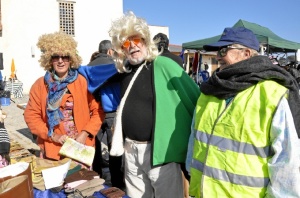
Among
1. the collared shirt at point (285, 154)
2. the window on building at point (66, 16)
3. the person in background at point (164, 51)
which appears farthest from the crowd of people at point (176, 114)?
the window on building at point (66, 16)

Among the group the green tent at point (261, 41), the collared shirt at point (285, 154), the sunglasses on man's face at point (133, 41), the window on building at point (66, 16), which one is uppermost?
the window on building at point (66, 16)

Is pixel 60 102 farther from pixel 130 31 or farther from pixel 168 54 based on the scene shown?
pixel 168 54

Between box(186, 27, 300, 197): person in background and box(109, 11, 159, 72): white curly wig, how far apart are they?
641 mm

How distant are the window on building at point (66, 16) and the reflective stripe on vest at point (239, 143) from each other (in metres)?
17.5

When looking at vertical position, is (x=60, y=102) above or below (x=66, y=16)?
below

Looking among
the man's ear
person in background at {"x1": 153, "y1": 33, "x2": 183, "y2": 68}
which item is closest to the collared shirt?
the man's ear

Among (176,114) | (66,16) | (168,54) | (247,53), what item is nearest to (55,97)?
(176,114)

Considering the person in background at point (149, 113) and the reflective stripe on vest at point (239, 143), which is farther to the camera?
the person in background at point (149, 113)

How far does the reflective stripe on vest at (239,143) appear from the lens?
1393 millimetres

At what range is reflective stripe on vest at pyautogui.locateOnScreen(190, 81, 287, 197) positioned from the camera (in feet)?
4.57

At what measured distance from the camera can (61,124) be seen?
2.48 meters

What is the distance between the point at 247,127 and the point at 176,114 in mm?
673

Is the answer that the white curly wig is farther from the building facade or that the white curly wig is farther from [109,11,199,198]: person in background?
the building facade

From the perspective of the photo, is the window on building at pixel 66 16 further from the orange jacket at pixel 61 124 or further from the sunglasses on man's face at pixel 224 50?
the sunglasses on man's face at pixel 224 50
